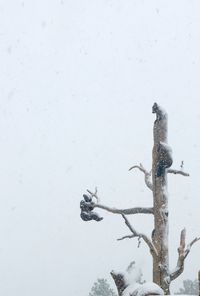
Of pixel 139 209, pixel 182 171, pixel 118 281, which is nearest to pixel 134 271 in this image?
pixel 118 281

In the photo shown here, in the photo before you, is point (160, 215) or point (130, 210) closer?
point (160, 215)

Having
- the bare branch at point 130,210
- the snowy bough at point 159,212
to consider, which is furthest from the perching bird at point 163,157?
the bare branch at point 130,210

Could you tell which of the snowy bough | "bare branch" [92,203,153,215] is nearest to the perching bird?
the snowy bough

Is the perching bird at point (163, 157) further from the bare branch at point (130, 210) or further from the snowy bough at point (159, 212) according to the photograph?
the bare branch at point (130, 210)

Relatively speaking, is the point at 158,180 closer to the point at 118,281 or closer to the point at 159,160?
the point at 159,160

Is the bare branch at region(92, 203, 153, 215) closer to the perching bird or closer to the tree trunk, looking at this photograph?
the tree trunk

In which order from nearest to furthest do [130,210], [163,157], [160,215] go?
[163,157] < [160,215] < [130,210]

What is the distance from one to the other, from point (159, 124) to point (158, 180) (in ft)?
2.25

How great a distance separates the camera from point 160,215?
217 inches

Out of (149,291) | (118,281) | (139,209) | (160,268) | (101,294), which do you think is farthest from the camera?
(101,294)

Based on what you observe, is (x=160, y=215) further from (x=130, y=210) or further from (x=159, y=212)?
(x=130, y=210)

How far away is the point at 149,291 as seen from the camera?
3.31 meters

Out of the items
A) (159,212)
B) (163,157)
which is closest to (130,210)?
(159,212)

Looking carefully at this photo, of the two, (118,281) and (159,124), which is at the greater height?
(159,124)
